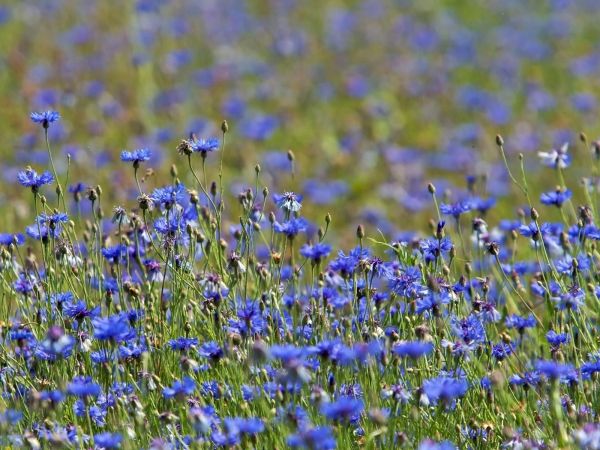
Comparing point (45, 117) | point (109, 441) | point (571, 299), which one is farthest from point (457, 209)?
point (109, 441)

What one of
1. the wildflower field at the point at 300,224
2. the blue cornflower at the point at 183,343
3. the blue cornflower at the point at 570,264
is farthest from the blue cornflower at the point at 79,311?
the blue cornflower at the point at 570,264

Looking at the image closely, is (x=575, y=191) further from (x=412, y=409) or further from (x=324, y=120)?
(x=412, y=409)

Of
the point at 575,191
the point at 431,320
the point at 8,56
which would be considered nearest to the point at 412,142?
the point at 575,191

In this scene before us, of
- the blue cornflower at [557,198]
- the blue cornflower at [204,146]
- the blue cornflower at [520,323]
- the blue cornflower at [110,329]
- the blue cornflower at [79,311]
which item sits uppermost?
the blue cornflower at [204,146]

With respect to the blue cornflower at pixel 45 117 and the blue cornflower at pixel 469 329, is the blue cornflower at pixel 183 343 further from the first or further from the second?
the blue cornflower at pixel 45 117

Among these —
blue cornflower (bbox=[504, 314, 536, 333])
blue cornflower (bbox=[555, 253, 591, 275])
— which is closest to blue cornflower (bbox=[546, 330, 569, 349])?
blue cornflower (bbox=[504, 314, 536, 333])

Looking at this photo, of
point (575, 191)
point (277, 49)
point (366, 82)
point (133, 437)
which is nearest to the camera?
point (133, 437)
